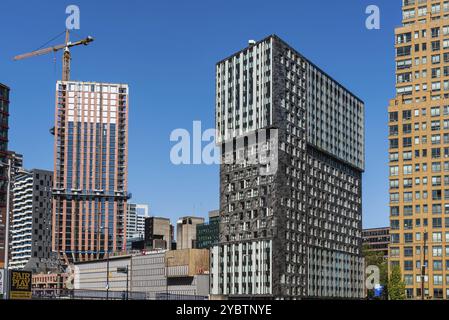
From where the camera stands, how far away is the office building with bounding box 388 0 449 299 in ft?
574

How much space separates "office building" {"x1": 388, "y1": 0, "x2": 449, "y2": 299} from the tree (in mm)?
4708

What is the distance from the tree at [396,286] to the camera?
168 metres

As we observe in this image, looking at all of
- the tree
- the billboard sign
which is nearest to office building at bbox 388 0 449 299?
the tree

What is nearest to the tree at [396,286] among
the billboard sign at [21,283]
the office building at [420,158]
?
the office building at [420,158]

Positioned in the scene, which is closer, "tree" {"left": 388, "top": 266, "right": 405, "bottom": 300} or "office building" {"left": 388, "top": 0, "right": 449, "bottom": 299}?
"tree" {"left": 388, "top": 266, "right": 405, "bottom": 300}

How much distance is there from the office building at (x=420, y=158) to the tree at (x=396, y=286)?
4708 mm

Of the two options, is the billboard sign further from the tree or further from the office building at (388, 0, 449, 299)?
the office building at (388, 0, 449, 299)

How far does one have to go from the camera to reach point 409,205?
181 meters

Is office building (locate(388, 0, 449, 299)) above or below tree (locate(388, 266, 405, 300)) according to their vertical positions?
above

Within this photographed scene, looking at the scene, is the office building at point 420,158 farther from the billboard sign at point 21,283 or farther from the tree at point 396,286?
the billboard sign at point 21,283
